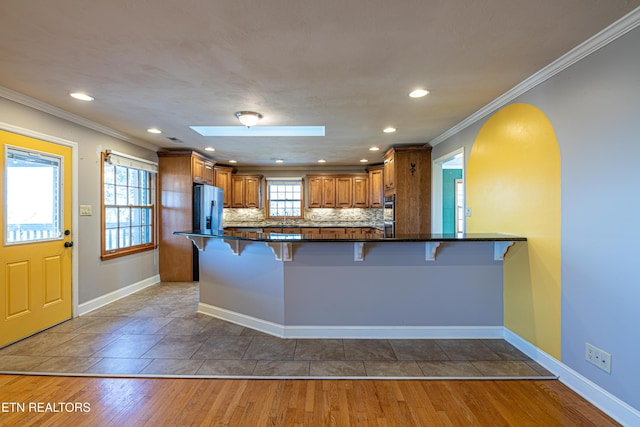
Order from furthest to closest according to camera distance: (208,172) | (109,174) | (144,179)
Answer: (208,172) < (144,179) < (109,174)

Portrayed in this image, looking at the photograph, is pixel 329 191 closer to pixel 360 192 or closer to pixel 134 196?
pixel 360 192

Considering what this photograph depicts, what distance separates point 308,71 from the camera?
2430 millimetres

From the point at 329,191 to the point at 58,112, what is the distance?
5187 millimetres

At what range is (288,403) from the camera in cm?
206

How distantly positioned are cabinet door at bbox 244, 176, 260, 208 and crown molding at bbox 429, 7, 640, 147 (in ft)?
17.4

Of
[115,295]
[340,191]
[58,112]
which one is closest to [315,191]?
[340,191]

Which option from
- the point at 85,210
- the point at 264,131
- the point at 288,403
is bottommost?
the point at 288,403

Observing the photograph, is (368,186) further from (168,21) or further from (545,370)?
A: (168,21)

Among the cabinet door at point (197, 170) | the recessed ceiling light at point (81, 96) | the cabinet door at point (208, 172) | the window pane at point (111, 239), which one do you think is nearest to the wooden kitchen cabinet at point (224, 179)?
the cabinet door at point (208, 172)

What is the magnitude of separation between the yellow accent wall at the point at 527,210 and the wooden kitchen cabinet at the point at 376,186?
11.6 feet

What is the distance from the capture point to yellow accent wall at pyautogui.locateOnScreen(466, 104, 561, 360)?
7.93 ft

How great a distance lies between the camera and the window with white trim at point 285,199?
7.73m

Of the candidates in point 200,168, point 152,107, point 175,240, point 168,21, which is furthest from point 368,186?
point 168,21

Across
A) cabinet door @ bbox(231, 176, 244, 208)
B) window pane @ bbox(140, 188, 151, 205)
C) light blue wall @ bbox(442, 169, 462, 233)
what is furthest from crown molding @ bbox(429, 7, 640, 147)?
cabinet door @ bbox(231, 176, 244, 208)
